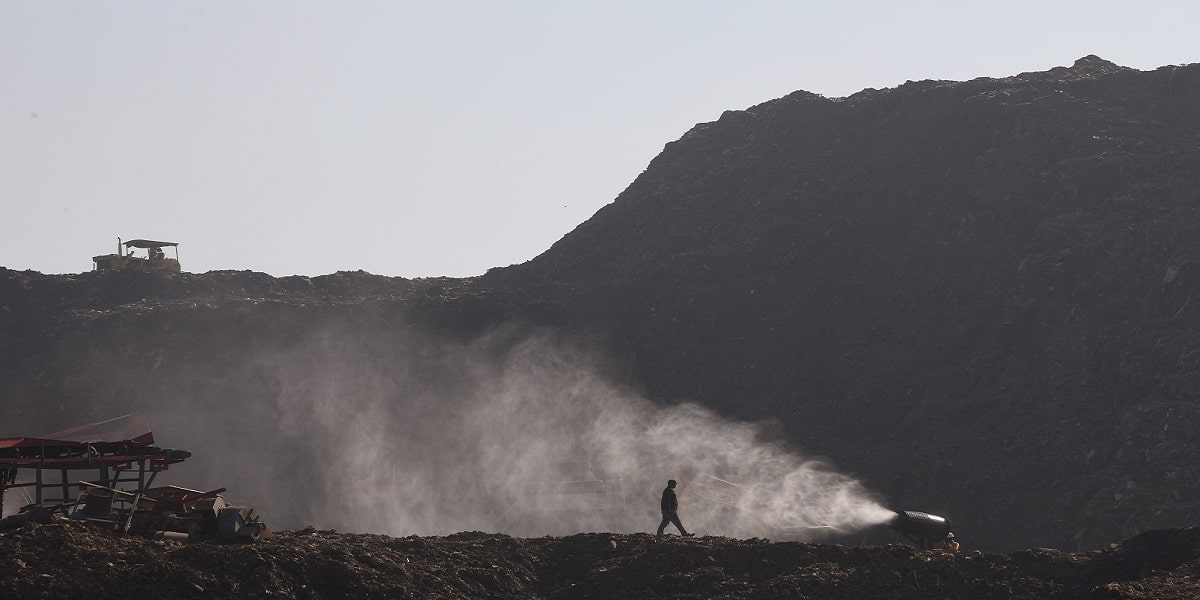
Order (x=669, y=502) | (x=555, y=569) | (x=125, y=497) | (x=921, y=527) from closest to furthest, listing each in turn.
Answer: (x=125, y=497) < (x=555, y=569) < (x=921, y=527) < (x=669, y=502)

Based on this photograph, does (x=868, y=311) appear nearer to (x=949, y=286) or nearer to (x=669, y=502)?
(x=949, y=286)

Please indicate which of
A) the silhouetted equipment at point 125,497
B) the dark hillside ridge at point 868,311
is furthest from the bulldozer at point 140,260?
the silhouetted equipment at point 125,497

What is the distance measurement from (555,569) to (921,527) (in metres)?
7.34

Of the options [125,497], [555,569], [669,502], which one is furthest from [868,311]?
[125,497]

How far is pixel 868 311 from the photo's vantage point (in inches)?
1783

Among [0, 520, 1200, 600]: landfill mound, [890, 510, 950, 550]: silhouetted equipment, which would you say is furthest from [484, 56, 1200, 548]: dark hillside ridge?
[0, 520, 1200, 600]: landfill mound

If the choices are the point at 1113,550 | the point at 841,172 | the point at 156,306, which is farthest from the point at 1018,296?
the point at 156,306

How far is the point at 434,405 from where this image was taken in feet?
146

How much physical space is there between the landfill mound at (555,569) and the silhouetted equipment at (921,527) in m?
3.35

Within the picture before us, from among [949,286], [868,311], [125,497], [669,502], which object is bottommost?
[669,502]

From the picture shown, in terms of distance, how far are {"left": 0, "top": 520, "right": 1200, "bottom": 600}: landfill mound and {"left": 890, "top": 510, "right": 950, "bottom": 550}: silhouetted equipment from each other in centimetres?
335

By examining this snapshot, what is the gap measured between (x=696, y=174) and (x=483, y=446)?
66.8 ft

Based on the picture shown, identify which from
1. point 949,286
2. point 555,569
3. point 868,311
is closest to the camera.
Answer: point 555,569

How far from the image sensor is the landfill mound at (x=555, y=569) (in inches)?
680
